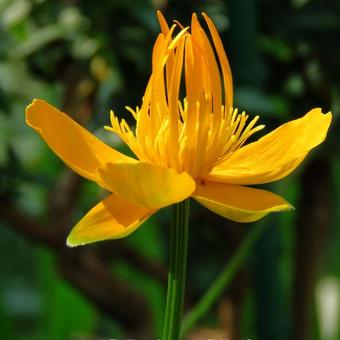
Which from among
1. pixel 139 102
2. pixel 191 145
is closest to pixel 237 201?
pixel 191 145

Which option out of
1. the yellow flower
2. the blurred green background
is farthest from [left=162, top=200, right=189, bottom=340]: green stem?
the blurred green background

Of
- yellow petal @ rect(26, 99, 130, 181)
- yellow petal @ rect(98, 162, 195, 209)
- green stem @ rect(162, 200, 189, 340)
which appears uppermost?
yellow petal @ rect(26, 99, 130, 181)

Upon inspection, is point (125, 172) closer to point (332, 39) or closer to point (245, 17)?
point (245, 17)

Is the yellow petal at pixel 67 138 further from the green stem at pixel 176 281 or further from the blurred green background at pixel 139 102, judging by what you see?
the blurred green background at pixel 139 102

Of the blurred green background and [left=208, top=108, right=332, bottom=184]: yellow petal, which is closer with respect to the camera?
[left=208, top=108, right=332, bottom=184]: yellow petal

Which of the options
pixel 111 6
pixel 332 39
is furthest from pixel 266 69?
pixel 111 6

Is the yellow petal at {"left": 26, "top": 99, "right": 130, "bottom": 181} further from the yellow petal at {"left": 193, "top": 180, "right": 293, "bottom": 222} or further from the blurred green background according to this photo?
the blurred green background
